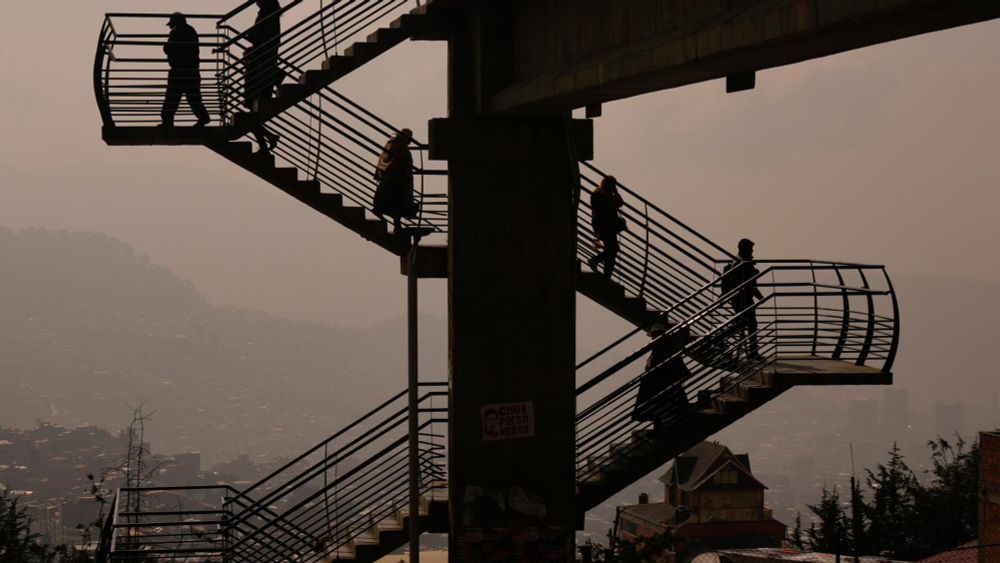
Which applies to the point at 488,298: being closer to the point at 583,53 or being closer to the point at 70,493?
the point at 583,53

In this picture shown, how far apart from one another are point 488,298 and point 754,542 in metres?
60.8

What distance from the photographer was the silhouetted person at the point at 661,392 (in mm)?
14359

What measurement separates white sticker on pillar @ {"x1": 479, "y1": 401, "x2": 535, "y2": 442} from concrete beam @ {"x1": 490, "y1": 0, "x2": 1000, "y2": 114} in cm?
295

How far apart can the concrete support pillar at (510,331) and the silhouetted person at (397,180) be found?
1437mm

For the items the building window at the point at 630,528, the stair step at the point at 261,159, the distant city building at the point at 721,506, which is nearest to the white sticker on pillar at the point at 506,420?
the stair step at the point at 261,159

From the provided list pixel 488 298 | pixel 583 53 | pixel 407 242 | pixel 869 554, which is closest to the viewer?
pixel 583 53

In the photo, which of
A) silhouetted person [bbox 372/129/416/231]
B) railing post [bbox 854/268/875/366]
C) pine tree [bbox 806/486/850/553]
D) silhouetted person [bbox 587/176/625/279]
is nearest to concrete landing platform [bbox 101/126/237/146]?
silhouetted person [bbox 372/129/416/231]

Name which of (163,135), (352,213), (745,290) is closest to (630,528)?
(352,213)

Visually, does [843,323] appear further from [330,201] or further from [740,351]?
[330,201]

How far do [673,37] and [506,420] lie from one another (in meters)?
5.54

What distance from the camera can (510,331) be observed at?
14695mm

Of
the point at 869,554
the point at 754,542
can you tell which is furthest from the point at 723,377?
the point at 754,542

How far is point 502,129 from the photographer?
48.3 ft

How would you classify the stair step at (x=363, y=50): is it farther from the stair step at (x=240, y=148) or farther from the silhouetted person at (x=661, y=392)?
the silhouetted person at (x=661, y=392)
